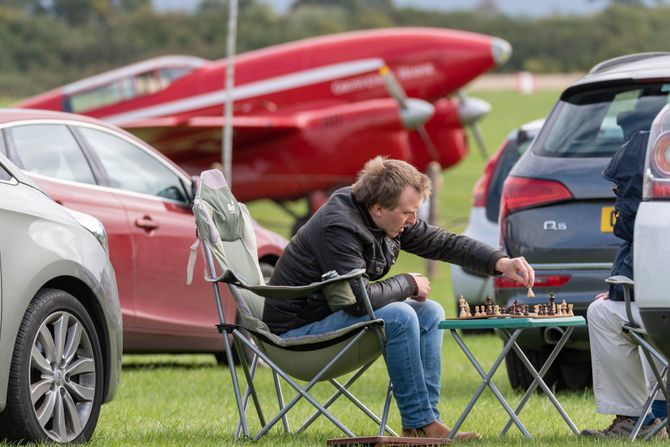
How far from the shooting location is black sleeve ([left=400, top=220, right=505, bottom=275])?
621 cm

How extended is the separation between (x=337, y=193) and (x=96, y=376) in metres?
1.21

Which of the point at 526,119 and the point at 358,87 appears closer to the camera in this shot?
the point at 358,87

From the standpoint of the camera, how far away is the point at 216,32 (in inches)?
2926

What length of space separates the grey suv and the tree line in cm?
5414

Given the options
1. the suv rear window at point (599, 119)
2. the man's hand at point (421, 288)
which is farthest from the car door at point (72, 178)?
the man's hand at point (421, 288)

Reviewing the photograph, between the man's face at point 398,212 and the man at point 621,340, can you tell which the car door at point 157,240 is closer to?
the man's face at point 398,212

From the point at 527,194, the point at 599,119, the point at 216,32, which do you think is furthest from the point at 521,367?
Result: the point at 216,32

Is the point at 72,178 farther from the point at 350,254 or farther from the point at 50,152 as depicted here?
the point at 350,254

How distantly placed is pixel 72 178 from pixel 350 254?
2.89 metres

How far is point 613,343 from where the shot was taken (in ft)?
19.6

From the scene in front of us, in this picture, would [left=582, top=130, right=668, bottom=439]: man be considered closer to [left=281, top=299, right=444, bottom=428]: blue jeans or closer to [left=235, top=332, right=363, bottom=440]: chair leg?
[left=281, top=299, right=444, bottom=428]: blue jeans

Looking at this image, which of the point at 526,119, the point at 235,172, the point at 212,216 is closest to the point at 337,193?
the point at 212,216

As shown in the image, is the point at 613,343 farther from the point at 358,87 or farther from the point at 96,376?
the point at 358,87

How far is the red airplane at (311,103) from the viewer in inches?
925
